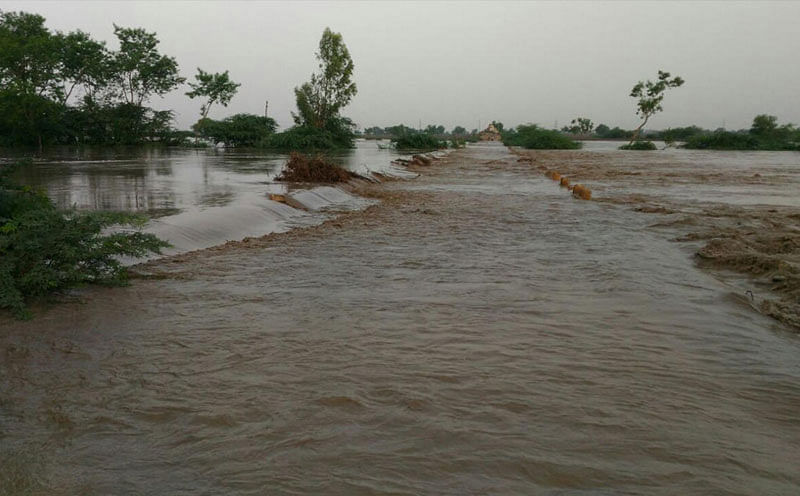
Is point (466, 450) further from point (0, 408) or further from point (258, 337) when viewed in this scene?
point (0, 408)

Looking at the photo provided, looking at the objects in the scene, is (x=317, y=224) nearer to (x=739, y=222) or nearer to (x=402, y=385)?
(x=402, y=385)

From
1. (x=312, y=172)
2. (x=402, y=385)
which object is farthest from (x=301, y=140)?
(x=402, y=385)

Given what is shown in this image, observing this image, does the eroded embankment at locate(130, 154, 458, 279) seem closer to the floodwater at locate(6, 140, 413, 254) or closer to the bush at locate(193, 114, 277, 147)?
the floodwater at locate(6, 140, 413, 254)

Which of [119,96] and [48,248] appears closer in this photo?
[48,248]

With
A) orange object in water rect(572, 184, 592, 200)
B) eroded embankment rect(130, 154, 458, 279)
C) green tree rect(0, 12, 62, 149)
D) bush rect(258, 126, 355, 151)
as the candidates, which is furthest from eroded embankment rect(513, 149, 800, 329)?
green tree rect(0, 12, 62, 149)

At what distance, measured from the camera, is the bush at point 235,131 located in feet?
151

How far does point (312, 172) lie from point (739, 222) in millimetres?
10640

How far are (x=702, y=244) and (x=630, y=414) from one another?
19.4ft

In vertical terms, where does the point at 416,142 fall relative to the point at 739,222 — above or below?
above

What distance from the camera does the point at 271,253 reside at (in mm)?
7020

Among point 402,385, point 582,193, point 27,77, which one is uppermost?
point 27,77

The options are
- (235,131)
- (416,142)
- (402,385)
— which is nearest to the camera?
(402,385)

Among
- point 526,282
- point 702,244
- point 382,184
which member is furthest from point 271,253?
point 382,184

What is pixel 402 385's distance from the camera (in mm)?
3191
